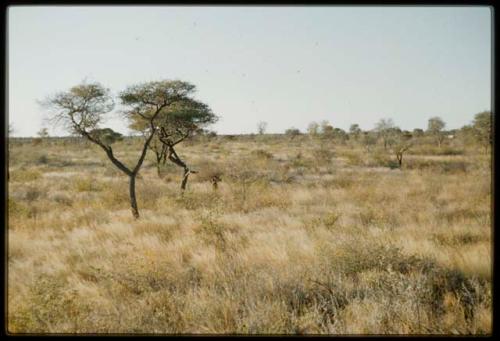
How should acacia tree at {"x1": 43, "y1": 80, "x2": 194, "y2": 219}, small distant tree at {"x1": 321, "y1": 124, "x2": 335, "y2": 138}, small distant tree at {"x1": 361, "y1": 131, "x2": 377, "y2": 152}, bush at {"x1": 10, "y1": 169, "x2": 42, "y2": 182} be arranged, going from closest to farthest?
acacia tree at {"x1": 43, "y1": 80, "x2": 194, "y2": 219} → bush at {"x1": 10, "y1": 169, "x2": 42, "y2": 182} → small distant tree at {"x1": 361, "y1": 131, "x2": 377, "y2": 152} → small distant tree at {"x1": 321, "y1": 124, "x2": 335, "y2": 138}

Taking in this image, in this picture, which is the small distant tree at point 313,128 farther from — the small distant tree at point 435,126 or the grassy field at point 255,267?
the grassy field at point 255,267

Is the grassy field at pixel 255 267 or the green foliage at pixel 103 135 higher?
the green foliage at pixel 103 135

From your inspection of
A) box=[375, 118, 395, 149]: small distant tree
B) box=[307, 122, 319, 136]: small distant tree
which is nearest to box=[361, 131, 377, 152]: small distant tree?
box=[375, 118, 395, 149]: small distant tree

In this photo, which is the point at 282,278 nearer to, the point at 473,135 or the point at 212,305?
the point at 212,305

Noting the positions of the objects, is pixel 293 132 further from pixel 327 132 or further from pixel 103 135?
pixel 103 135

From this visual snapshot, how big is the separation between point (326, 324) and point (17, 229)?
8.06 metres

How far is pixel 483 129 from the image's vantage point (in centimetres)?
2875

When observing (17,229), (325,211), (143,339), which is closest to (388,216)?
(325,211)

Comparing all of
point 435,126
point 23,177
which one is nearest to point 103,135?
point 23,177

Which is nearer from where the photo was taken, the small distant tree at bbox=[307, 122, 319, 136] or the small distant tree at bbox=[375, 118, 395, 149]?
the small distant tree at bbox=[375, 118, 395, 149]

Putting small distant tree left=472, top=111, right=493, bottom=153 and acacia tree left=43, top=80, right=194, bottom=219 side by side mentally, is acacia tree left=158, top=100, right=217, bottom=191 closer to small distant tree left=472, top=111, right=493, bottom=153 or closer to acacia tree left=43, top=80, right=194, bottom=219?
acacia tree left=43, top=80, right=194, bottom=219

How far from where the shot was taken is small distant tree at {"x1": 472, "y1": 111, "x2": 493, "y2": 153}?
27.9 meters

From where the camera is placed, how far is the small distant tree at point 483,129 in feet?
91.5

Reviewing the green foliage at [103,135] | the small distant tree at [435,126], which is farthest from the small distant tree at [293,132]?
the green foliage at [103,135]
